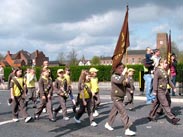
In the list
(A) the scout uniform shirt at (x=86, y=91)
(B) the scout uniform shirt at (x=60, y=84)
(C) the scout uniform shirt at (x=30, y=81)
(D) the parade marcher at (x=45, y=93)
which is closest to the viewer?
(A) the scout uniform shirt at (x=86, y=91)

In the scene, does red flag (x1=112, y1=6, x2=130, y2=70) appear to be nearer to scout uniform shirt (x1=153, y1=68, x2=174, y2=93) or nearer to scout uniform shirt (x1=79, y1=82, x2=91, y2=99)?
scout uniform shirt (x1=79, y1=82, x2=91, y2=99)

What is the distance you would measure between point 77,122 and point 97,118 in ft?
3.34

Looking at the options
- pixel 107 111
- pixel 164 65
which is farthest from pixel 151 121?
pixel 107 111

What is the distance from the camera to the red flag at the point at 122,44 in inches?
404

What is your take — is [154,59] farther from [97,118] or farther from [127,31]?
[97,118]

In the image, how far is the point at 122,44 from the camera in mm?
10539

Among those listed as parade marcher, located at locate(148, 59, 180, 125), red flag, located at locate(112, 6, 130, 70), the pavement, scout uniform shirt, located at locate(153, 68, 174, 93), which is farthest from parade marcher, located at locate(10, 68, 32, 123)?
scout uniform shirt, located at locate(153, 68, 174, 93)

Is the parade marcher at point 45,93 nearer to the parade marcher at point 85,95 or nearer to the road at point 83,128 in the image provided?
the road at point 83,128

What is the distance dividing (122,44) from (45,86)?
2715mm

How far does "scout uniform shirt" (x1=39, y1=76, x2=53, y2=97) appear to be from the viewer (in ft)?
35.5

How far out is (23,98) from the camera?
428 inches

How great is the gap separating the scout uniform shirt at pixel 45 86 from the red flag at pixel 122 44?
2.19m

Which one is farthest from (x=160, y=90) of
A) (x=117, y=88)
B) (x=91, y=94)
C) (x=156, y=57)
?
(x=156, y=57)

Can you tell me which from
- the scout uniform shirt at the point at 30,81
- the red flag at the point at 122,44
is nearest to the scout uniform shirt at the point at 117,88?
the red flag at the point at 122,44
